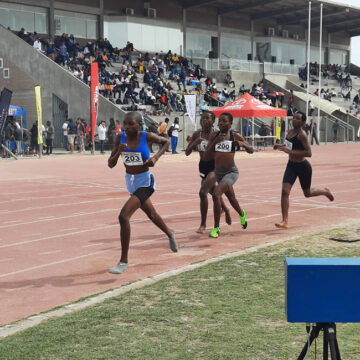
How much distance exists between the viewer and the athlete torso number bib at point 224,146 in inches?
371

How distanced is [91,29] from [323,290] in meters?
46.4

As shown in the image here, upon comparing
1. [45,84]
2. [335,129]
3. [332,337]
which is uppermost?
[45,84]

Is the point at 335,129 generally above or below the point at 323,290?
above

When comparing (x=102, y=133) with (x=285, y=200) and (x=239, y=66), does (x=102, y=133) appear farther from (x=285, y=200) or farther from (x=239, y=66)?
(x=285, y=200)

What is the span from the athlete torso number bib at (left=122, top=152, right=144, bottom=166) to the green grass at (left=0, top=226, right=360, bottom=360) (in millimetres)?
1420

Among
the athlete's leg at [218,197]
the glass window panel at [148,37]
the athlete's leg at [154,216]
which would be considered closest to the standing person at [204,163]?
the athlete's leg at [218,197]

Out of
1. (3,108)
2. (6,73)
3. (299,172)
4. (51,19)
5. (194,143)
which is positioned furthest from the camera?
(51,19)

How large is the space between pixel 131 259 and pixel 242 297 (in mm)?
2295

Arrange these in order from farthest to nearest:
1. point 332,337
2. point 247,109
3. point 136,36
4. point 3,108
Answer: point 136,36 < point 247,109 < point 3,108 < point 332,337

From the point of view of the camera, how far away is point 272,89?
172 ft

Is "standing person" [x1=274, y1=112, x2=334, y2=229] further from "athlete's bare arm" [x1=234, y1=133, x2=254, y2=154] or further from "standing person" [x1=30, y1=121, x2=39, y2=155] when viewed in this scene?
"standing person" [x1=30, y1=121, x2=39, y2=155]

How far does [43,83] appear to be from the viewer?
37.4 m

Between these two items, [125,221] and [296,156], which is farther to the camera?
[296,156]

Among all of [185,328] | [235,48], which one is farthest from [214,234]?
[235,48]
